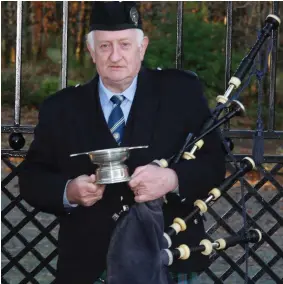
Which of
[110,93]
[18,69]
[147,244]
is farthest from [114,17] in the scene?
[18,69]

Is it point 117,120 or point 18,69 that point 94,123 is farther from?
point 18,69

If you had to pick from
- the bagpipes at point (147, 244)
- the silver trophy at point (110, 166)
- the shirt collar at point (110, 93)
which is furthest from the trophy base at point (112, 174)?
the shirt collar at point (110, 93)

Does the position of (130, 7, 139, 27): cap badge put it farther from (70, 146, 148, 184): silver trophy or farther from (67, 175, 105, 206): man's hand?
(67, 175, 105, 206): man's hand

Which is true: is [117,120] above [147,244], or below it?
above

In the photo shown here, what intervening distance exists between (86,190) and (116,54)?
531 millimetres

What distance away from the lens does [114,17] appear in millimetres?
3879

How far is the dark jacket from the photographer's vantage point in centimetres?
397

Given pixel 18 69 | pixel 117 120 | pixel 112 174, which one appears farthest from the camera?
pixel 18 69

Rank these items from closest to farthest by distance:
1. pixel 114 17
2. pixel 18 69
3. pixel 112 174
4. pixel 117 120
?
pixel 112 174 → pixel 114 17 → pixel 117 120 → pixel 18 69

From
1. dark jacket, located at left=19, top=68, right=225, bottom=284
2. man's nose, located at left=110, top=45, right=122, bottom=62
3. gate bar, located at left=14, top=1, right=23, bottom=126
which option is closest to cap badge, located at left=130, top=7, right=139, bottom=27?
man's nose, located at left=110, top=45, right=122, bottom=62

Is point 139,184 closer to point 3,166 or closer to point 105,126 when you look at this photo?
point 105,126

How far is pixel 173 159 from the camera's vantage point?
3.95 metres

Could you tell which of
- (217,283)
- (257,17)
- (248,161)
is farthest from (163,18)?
(248,161)

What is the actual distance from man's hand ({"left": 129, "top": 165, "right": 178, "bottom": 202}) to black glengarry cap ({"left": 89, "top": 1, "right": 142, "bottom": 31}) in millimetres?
561
